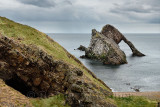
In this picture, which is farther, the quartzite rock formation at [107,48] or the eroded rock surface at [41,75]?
the quartzite rock formation at [107,48]

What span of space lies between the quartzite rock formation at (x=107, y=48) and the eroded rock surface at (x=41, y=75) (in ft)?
220

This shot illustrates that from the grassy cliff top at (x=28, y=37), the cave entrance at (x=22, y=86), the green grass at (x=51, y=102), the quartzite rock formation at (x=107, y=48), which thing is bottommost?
the green grass at (x=51, y=102)

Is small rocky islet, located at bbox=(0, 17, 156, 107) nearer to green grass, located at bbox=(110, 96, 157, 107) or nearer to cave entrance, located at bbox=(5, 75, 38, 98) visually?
cave entrance, located at bbox=(5, 75, 38, 98)

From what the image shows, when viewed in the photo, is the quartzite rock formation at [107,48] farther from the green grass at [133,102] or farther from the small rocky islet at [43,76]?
the small rocky islet at [43,76]

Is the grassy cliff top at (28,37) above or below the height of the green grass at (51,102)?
above

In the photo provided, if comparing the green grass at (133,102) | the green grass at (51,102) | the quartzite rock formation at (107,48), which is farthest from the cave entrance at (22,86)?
the quartzite rock formation at (107,48)

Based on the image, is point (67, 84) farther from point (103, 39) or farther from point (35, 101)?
point (103, 39)

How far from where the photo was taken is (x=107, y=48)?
96.8m

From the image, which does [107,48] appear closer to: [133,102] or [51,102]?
[133,102]

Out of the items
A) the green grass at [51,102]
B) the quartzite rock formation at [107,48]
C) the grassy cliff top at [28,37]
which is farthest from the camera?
the quartzite rock formation at [107,48]

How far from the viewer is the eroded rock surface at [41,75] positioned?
913 inches

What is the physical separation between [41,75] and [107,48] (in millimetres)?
73719

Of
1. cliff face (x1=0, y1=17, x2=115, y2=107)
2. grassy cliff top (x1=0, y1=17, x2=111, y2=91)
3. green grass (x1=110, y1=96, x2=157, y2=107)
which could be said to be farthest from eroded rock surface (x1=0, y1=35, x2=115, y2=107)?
green grass (x1=110, y1=96, x2=157, y2=107)

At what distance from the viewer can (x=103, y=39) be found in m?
101
